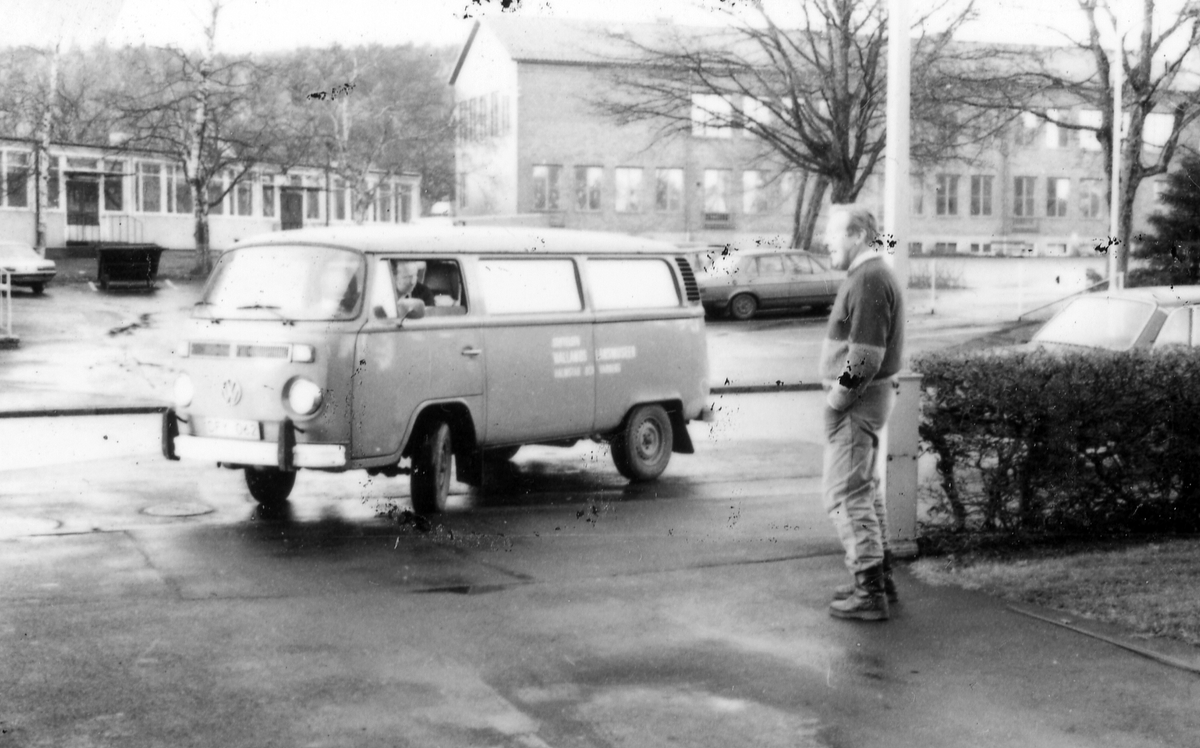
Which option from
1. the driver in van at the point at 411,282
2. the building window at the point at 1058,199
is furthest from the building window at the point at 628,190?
the driver in van at the point at 411,282

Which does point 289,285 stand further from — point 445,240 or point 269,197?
point 269,197

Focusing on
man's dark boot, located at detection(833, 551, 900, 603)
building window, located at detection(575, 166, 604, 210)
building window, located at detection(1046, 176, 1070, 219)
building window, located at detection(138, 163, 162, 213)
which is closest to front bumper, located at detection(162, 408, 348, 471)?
man's dark boot, located at detection(833, 551, 900, 603)

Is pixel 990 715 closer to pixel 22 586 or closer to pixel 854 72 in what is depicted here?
pixel 22 586

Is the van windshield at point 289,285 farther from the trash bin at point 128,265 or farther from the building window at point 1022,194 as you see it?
the building window at point 1022,194

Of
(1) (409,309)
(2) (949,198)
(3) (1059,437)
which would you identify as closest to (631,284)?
(1) (409,309)

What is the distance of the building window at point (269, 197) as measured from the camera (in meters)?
31.0

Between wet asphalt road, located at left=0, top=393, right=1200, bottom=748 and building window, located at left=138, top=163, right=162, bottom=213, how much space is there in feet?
89.1

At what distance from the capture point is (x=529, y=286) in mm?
11344

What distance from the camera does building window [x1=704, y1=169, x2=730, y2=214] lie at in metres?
63.9

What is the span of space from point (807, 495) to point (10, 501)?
20.3 ft

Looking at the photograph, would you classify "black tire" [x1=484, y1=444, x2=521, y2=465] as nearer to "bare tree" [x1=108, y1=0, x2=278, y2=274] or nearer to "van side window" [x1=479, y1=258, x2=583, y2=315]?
"van side window" [x1=479, y1=258, x2=583, y2=315]

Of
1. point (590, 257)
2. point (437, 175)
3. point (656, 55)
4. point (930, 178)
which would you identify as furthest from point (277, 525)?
point (930, 178)

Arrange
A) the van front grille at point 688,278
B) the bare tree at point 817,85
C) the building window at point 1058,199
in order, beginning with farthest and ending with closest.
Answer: the building window at point 1058,199 → the bare tree at point 817,85 → the van front grille at point 688,278

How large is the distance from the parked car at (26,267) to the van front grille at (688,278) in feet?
91.0
